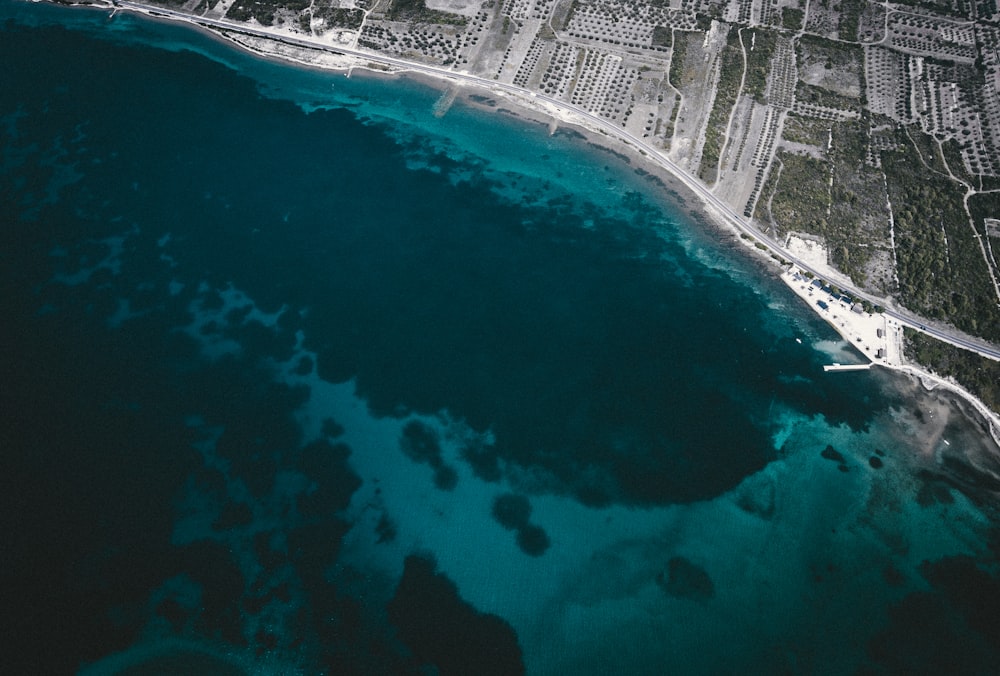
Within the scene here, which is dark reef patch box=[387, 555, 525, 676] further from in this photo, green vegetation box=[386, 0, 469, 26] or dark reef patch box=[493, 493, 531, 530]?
green vegetation box=[386, 0, 469, 26]

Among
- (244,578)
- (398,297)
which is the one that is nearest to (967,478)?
(398,297)

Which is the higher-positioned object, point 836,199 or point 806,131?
point 806,131

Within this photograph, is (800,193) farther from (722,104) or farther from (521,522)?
(521,522)

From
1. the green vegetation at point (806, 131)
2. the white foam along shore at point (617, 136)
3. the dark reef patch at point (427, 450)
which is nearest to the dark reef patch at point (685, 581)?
the dark reef patch at point (427, 450)

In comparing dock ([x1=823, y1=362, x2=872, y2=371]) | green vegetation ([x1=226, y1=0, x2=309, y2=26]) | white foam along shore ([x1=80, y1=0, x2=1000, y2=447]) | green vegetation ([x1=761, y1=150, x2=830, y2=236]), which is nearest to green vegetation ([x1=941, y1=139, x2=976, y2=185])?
green vegetation ([x1=761, y1=150, x2=830, y2=236])

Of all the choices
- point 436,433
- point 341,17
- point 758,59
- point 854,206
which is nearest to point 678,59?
point 758,59

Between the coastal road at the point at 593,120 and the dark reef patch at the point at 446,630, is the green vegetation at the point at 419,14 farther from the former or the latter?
the dark reef patch at the point at 446,630
